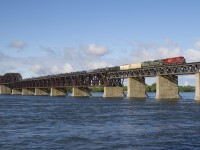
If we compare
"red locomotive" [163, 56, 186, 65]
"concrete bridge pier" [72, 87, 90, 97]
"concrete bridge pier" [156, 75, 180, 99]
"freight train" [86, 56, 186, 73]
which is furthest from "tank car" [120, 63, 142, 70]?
"concrete bridge pier" [72, 87, 90, 97]

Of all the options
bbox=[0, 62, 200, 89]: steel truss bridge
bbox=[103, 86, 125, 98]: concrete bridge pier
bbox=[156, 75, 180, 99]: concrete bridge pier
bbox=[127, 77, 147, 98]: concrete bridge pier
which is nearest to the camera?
bbox=[0, 62, 200, 89]: steel truss bridge

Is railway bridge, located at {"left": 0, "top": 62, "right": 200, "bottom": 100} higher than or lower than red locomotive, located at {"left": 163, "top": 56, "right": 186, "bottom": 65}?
lower

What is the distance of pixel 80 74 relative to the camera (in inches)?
7062

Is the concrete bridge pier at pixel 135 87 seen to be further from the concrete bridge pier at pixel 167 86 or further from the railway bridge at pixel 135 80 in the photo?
the concrete bridge pier at pixel 167 86

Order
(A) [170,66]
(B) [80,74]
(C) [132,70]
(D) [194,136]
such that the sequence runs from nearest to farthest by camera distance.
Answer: (D) [194,136] < (A) [170,66] < (C) [132,70] < (B) [80,74]

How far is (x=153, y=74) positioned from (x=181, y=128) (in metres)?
86.8

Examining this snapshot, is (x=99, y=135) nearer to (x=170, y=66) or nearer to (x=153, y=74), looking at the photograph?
(x=170, y=66)

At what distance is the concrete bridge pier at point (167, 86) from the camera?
123812 millimetres

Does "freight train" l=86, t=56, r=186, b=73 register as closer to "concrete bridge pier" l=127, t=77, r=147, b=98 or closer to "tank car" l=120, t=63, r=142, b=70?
"tank car" l=120, t=63, r=142, b=70

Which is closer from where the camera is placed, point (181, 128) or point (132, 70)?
point (181, 128)

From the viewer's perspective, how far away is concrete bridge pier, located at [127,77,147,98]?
5586 inches

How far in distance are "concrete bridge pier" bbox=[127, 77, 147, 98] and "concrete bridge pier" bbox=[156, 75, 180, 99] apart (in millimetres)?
17267

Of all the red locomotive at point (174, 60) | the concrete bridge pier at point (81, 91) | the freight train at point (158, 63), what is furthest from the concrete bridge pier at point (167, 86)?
the concrete bridge pier at point (81, 91)

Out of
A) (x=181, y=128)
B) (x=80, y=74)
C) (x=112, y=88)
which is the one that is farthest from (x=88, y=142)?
(x=80, y=74)
